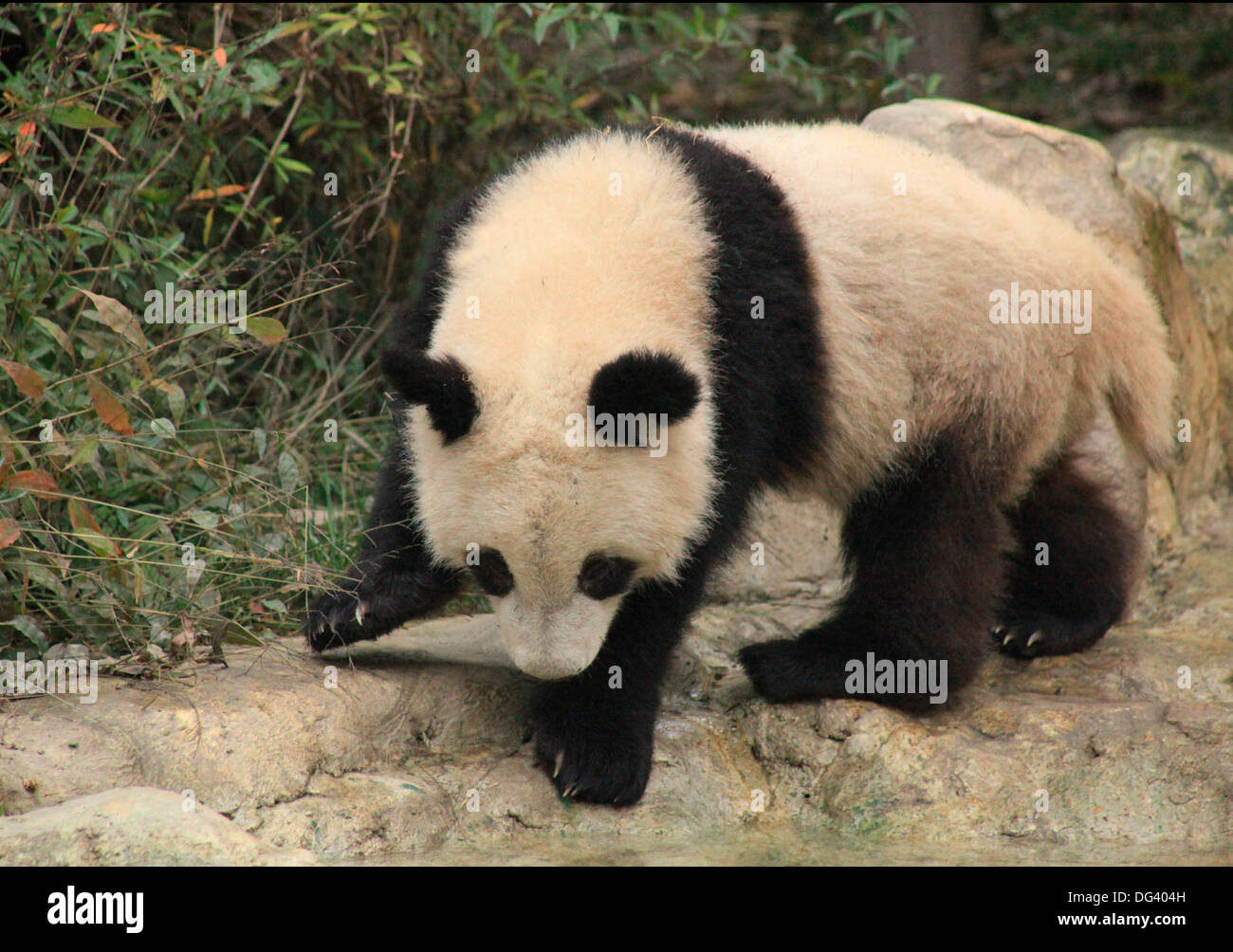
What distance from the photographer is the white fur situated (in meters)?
3.64

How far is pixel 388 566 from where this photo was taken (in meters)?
4.49

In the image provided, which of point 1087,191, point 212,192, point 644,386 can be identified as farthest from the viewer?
point 1087,191

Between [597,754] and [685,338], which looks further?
[597,754]

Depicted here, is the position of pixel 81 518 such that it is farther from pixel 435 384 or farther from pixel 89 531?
pixel 435 384

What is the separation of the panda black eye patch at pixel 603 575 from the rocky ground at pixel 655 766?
77 centimetres

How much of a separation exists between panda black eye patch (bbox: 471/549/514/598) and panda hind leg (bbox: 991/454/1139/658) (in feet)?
8.05

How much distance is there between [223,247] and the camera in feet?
20.6

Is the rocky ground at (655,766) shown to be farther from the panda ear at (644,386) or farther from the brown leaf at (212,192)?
the brown leaf at (212,192)

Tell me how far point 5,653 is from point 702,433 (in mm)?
2308

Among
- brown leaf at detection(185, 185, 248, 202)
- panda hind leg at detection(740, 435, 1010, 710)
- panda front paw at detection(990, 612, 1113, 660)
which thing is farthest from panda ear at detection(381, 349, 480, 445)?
panda front paw at detection(990, 612, 1113, 660)

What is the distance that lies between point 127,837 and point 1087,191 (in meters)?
5.41

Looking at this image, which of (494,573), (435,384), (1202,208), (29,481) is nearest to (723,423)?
(494,573)

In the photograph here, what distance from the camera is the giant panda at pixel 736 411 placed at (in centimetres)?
365

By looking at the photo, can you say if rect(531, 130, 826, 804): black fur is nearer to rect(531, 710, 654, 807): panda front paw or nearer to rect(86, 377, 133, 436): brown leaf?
rect(531, 710, 654, 807): panda front paw
